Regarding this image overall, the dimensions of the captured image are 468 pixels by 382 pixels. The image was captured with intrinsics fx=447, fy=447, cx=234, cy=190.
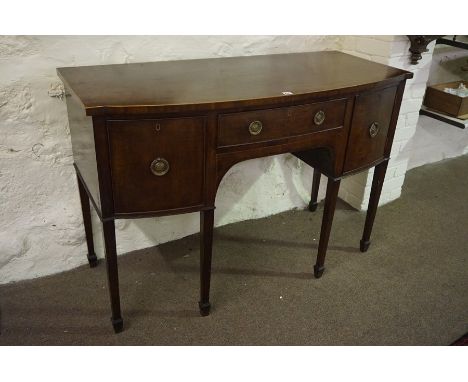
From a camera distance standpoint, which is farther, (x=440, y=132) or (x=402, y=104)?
(x=440, y=132)

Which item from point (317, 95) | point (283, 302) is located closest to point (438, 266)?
point (283, 302)

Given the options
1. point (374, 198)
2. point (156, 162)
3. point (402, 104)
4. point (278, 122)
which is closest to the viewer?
point (156, 162)

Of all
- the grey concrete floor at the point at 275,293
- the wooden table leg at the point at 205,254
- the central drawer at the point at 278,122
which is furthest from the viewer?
the grey concrete floor at the point at 275,293

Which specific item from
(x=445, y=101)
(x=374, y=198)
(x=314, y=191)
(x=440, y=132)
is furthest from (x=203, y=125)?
(x=440, y=132)

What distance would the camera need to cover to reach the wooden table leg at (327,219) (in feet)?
5.71

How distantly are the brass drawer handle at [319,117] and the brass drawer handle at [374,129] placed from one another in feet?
0.87

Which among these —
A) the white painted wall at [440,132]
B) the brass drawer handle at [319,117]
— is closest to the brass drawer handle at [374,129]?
the brass drawer handle at [319,117]

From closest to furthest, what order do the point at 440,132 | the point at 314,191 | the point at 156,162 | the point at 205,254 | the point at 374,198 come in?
1. the point at 156,162
2. the point at 205,254
3. the point at 374,198
4. the point at 314,191
5. the point at 440,132

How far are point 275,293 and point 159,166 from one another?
804 millimetres

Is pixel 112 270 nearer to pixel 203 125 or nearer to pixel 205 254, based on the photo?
pixel 205 254

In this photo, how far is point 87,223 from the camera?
1.83 meters

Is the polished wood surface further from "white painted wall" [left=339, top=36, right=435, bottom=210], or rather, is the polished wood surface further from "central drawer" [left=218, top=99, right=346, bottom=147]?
"white painted wall" [left=339, top=36, right=435, bottom=210]

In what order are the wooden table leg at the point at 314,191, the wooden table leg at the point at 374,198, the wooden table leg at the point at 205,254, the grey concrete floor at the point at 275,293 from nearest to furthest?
the wooden table leg at the point at 205,254 < the grey concrete floor at the point at 275,293 < the wooden table leg at the point at 374,198 < the wooden table leg at the point at 314,191

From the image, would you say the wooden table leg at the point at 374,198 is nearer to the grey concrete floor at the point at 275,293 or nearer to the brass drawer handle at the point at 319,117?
the grey concrete floor at the point at 275,293
